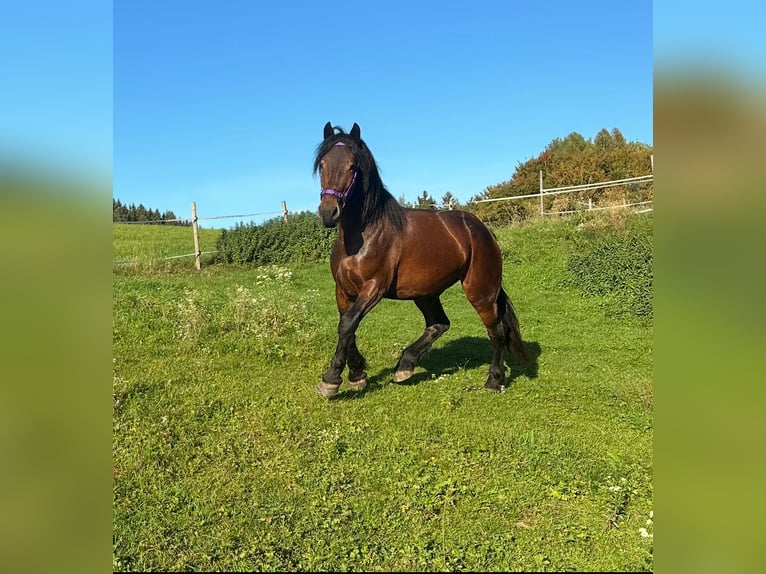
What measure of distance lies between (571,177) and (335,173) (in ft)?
102

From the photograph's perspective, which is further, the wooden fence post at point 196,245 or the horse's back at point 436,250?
the wooden fence post at point 196,245

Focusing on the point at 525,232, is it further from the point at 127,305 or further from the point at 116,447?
the point at 116,447

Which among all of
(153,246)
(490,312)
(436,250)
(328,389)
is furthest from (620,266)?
(153,246)

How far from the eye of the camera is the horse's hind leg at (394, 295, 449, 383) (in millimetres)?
5391

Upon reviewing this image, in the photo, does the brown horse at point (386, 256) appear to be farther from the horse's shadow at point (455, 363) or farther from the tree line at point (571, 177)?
the tree line at point (571, 177)

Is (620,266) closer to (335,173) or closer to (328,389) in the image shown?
(328,389)

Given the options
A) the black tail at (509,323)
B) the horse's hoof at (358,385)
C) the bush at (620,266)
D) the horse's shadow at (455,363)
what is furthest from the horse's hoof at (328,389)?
the bush at (620,266)

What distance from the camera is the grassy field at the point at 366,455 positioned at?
265 cm

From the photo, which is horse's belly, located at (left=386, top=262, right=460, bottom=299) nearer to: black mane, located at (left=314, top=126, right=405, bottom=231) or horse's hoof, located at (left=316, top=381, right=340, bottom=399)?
black mane, located at (left=314, top=126, right=405, bottom=231)

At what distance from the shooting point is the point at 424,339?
5547 mm

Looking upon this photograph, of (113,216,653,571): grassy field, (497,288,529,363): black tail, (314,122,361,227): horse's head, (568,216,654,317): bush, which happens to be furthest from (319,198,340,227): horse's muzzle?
(568,216,654,317): bush

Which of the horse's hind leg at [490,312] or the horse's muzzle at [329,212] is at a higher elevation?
the horse's muzzle at [329,212]

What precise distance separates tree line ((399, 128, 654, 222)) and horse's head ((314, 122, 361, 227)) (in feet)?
48.6
